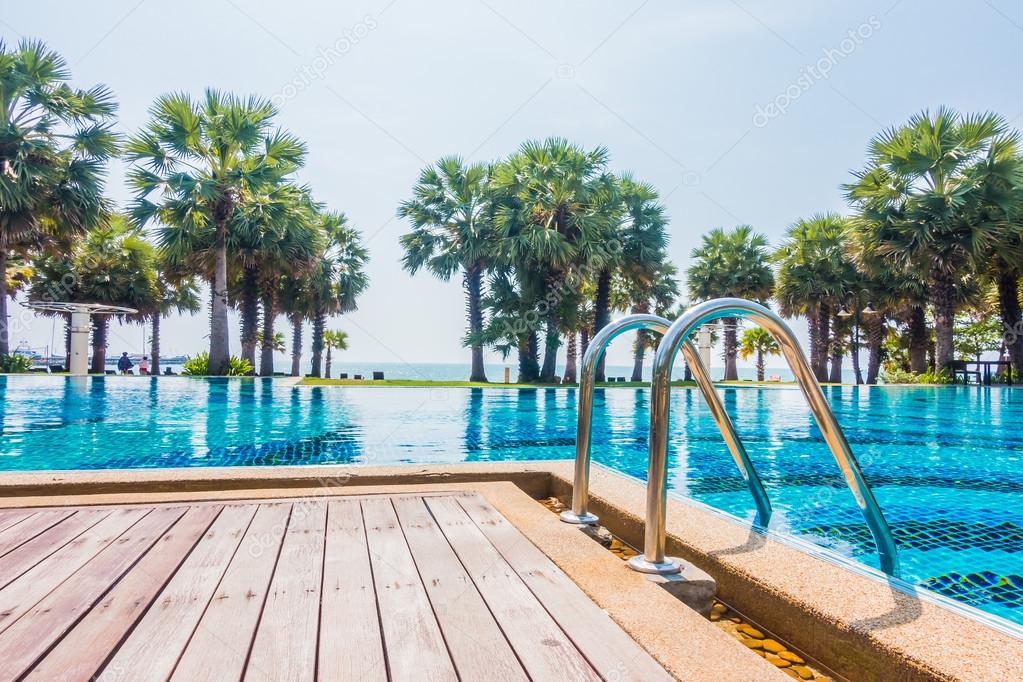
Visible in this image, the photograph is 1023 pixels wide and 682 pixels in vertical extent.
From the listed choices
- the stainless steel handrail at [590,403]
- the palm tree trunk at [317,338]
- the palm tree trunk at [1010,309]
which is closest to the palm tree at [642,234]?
the palm tree trunk at [1010,309]

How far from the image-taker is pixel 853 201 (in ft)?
58.9

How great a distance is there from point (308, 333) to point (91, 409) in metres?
22.1

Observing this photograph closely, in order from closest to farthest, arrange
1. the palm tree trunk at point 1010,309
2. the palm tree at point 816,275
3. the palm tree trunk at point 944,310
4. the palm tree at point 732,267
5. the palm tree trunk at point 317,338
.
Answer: the palm tree trunk at point 944,310, the palm tree trunk at point 1010,309, the palm tree at point 816,275, the palm tree at point 732,267, the palm tree trunk at point 317,338

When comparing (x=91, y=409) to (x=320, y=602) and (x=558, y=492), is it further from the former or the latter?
(x=320, y=602)

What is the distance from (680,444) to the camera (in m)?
6.65

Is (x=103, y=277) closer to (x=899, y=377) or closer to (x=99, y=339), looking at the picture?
(x=99, y=339)

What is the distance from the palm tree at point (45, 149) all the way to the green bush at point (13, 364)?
0.17m

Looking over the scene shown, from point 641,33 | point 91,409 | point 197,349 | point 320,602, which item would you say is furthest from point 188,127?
point 320,602

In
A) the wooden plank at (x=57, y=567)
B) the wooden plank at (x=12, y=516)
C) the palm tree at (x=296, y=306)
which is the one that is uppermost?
the palm tree at (x=296, y=306)

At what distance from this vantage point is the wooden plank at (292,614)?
1.17 metres

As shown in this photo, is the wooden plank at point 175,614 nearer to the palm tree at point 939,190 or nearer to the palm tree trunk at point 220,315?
the palm tree trunk at point 220,315

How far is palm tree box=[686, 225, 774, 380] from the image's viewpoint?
2584 centimetres

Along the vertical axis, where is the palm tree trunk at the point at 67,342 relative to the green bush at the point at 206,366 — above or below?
above

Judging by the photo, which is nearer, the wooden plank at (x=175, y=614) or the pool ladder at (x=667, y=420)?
the wooden plank at (x=175, y=614)
